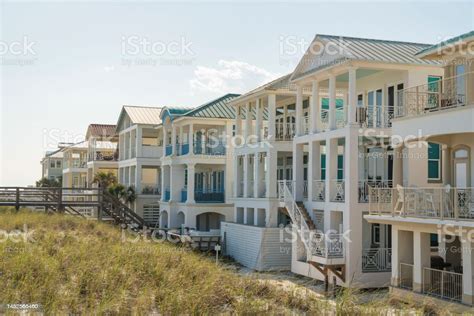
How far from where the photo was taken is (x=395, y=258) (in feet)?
70.9

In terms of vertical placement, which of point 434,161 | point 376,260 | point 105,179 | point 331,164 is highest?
point 434,161

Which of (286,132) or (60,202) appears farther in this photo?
(60,202)

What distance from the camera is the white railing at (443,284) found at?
744 inches

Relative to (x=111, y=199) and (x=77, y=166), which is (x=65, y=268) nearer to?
(x=111, y=199)

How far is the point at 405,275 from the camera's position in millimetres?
21359

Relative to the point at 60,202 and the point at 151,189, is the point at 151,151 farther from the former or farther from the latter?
the point at 60,202

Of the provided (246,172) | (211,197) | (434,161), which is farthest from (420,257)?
(211,197)

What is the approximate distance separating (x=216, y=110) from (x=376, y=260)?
60.3 feet

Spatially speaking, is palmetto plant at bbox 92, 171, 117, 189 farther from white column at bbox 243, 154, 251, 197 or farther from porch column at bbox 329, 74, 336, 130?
porch column at bbox 329, 74, 336, 130

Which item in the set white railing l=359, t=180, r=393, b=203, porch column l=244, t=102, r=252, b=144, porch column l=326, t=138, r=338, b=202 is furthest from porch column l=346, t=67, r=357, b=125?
porch column l=244, t=102, r=252, b=144

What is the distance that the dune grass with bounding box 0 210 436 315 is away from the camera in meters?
10.7

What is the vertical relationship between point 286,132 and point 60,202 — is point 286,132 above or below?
above

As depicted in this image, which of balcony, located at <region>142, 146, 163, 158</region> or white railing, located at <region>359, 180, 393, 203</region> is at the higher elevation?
balcony, located at <region>142, 146, 163, 158</region>

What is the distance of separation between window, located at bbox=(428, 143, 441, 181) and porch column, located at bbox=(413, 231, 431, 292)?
5.48 meters
